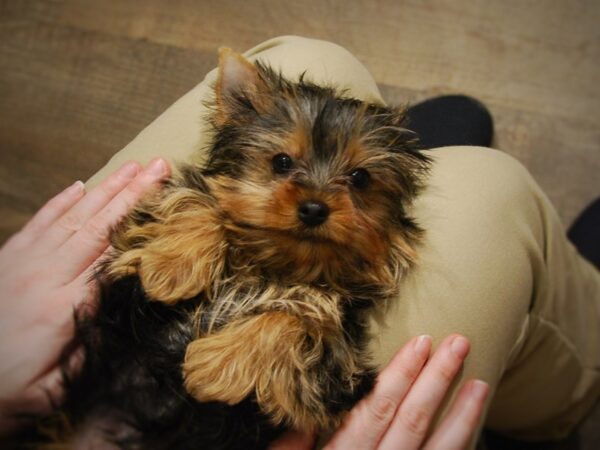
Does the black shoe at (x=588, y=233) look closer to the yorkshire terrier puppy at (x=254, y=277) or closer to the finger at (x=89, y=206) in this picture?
the yorkshire terrier puppy at (x=254, y=277)

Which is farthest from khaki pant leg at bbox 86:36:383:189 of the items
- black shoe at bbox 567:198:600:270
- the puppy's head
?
black shoe at bbox 567:198:600:270

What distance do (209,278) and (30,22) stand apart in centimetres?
212

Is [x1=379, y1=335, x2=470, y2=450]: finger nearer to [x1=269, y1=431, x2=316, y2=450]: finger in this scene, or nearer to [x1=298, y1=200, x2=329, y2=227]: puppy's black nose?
[x1=269, y1=431, x2=316, y2=450]: finger

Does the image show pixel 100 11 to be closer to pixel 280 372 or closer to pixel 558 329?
pixel 280 372

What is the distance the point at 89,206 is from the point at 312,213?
768 millimetres

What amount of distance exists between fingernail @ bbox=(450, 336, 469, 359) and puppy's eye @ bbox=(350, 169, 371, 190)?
0.45 meters

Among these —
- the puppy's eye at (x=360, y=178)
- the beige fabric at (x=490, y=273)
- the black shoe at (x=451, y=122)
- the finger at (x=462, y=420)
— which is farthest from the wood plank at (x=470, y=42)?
the finger at (x=462, y=420)

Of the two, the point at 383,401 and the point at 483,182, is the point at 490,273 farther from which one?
the point at 383,401

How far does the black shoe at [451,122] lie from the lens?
79.6 inches

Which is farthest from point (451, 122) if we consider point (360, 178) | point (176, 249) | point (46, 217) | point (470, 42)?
point (46, 217)

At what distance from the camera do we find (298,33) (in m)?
2.45

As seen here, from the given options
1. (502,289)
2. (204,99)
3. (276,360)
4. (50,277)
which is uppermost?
(204,99)

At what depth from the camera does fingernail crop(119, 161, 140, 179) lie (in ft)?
4.98

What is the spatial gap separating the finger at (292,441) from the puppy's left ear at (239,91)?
81cm
